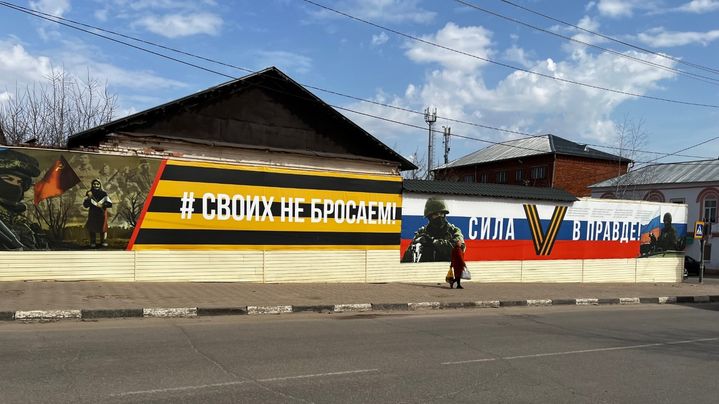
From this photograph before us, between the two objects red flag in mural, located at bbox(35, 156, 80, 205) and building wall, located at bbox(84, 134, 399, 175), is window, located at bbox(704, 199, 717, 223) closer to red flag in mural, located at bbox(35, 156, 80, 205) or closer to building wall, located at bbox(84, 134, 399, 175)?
building wall, located at bbox(84, 134, 399, 175)

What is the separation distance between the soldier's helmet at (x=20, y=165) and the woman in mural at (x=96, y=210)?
113 centimetres

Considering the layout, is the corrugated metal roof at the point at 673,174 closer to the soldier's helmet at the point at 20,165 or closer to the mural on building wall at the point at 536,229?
the mural on building wall at the point at 536,229

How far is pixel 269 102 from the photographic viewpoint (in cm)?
1634

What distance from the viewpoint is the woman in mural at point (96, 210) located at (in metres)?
12.2

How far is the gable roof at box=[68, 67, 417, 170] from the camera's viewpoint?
46.9ft

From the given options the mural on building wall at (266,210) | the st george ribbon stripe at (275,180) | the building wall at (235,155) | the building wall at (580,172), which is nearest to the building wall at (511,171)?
the building wall at (580,172)

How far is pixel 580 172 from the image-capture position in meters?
55.1

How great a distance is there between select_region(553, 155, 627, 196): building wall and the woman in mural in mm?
47496

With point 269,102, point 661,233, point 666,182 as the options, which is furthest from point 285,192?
point 666,182

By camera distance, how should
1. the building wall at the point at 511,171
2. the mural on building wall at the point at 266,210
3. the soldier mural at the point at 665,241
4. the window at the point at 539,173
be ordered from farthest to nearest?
the window at the point at 539,173
the building wall at the point at 511,171
the soldier mural at the point at 665,241
the mural on building wall at the point at 266,210

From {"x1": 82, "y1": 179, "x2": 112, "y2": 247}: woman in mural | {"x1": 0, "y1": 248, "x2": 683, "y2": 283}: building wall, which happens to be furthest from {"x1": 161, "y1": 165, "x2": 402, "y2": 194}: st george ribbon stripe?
{"x1": 0, "y1": 248, "x2": 683, "y2": 283}: building wall

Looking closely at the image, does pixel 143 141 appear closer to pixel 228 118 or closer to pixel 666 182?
pixel 228 118

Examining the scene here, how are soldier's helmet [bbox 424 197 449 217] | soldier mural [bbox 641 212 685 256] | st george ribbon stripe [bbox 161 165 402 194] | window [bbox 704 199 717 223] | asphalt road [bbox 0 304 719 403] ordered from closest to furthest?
asphalt road [bbox 0 304 719 403]
st george ribbon stripe [bbox 161 165 402 194]
soldier's helmet [bbox 424 197 449 217]
soldier mural [bbox 641 212 685 256]
window [bbox 704 199 717 223]

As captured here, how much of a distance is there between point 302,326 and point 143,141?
309 inches
